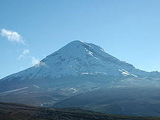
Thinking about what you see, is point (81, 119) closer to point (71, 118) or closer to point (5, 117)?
point (71, 118)

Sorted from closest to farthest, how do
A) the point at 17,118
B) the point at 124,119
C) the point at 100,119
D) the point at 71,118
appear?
the point at 17,118, the point at 71,118, the point at 100,119, the point at 124,119

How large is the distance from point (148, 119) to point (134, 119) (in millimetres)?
5788

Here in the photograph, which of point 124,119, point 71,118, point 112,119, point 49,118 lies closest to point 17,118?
point 49,118

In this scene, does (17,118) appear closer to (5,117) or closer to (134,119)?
(5,117)

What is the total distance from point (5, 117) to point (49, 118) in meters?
12.6

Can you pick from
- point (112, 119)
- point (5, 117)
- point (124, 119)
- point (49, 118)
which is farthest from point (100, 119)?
point (5, 117)

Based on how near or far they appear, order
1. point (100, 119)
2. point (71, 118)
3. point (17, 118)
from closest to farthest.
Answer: point (17, 118)
point (71, 118)
point (100, 119)

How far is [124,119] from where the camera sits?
96.1 m

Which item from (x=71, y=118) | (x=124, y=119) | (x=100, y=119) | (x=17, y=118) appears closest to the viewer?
(x=17, y=118)

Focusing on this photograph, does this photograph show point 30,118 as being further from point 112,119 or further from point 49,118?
point 112,119

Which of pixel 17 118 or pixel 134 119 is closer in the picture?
pixel 17 118

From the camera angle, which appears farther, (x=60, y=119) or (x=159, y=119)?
(x=159, y=119)

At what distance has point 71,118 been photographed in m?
83.2

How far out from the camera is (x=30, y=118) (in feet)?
251
